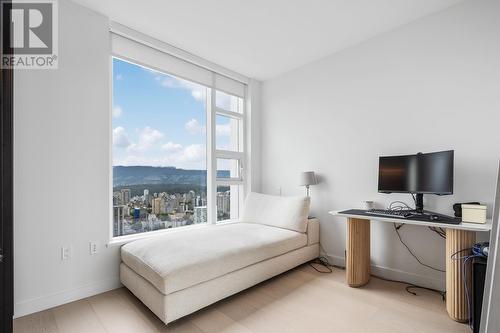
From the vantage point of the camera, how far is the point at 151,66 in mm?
2887

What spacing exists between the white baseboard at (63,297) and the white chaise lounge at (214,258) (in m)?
0.19

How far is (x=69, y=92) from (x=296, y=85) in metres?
2.76

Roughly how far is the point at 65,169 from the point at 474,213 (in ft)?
11.3

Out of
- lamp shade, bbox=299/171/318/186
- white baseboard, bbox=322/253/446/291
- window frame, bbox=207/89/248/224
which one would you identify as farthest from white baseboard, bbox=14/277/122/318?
white baseboard, bbox=322/253/446/291

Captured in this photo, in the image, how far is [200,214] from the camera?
11.3ft

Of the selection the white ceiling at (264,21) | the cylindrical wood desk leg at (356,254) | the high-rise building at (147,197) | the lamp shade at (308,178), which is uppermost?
the white ceiling at (264,21)

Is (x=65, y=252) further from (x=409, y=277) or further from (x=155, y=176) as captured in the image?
(x=409, y=277)

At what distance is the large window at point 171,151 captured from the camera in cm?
278

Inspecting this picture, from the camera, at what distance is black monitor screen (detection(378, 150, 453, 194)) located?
2115 millimetres

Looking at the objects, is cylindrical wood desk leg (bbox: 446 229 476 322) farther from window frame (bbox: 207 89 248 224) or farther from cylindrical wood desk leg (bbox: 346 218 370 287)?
window frame (bbox: 207 89 248 224)

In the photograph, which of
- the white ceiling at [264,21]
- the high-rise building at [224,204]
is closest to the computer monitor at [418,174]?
the white ceiling at [264,21]

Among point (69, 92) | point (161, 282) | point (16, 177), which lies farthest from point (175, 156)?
point (161, 282)

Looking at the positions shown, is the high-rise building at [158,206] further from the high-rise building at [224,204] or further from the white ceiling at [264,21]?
the white ceiling at [264,21]

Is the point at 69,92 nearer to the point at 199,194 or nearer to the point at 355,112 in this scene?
the point at 199,194
